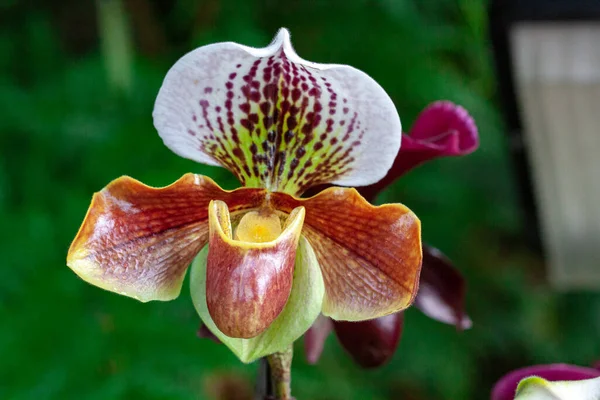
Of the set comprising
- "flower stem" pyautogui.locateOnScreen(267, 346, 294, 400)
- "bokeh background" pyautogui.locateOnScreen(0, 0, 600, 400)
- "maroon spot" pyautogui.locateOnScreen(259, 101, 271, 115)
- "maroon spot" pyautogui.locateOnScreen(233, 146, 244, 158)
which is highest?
"maroon spot" pyautogui.locateOnScreen(259, 101, 271, 115)

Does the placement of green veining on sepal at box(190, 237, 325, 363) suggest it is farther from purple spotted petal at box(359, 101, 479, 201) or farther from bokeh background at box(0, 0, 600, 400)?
bokeh background at box(0, 0, 600, 400)

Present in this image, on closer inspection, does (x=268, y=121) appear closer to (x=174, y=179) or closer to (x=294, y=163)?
(x=294, y=163)

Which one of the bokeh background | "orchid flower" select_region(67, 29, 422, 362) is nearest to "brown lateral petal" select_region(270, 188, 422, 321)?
"orchid flower" select_region(67, 29, 422, 362)

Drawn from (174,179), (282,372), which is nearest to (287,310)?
(282,372)

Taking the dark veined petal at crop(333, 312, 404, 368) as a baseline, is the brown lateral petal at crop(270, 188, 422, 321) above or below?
above

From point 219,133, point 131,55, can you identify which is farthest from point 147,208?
point 131,55

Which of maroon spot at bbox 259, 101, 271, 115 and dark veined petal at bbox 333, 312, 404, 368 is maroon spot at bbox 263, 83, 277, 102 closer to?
maroon spot at bbox 259, 101, 271, 115

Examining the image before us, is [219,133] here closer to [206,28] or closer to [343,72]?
[343,72]

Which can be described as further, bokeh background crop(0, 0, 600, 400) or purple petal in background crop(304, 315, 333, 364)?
bokeh background crop(0, 0, 600, 400)
